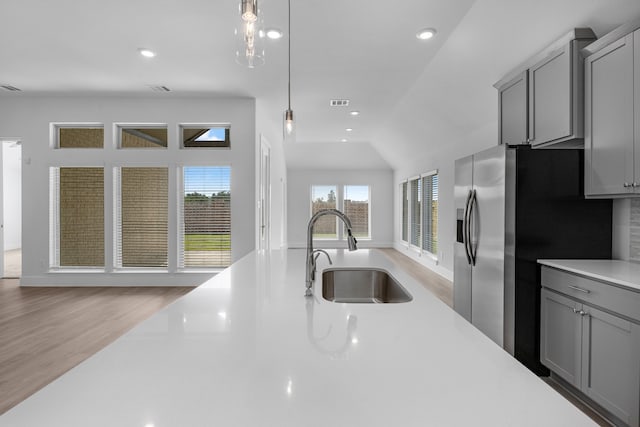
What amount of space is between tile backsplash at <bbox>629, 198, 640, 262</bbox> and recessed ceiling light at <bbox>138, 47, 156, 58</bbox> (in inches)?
170

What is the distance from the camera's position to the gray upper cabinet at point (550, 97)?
8.33 feet

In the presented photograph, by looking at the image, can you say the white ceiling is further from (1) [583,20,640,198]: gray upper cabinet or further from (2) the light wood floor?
(2) the light wood floor

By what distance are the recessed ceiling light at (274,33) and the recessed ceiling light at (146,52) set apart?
1.33 m

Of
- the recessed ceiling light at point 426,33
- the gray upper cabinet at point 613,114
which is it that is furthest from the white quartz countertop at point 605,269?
the recessed ceiling light at point 426,33

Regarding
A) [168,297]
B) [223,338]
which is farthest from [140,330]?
[168,297]

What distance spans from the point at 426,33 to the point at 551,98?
124cm

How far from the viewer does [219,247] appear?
5.59 meters

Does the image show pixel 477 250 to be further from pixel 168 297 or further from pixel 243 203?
pixel 168 297

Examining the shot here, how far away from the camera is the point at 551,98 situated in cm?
273

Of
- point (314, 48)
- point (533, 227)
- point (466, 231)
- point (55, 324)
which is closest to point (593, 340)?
point (533, 227)

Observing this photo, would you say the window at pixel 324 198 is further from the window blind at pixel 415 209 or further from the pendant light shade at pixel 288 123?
the pendant light shade at pixel 288 123

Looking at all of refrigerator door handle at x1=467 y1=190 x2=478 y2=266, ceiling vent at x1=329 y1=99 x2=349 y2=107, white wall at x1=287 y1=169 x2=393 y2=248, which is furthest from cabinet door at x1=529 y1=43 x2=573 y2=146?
white wall at x1=287 y1=169 x2=393 y2=248

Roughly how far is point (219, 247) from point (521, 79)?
14.2ft

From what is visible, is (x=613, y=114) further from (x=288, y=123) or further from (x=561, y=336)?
(x=288, y=123)
